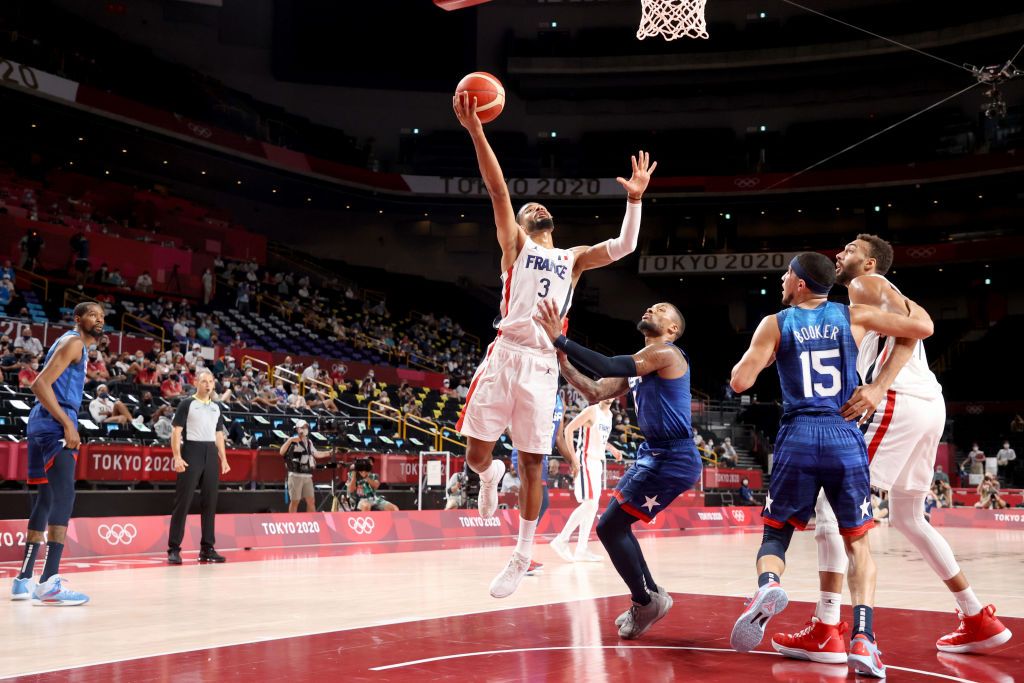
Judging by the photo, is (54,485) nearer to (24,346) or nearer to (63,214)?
(24,346)

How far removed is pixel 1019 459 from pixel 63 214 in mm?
32350

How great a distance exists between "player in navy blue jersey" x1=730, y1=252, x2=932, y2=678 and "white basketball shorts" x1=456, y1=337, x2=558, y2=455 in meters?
1.41

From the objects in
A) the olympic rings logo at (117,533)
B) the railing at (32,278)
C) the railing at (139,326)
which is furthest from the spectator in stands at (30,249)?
the olympic rings logo at (117,533)

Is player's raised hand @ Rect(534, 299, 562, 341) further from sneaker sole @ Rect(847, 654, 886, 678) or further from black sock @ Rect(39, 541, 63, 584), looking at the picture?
black sock @ Rect(39, 541, 63, 584)

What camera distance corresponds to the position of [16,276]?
81.1 feet

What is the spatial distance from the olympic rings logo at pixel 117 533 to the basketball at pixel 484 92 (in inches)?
343

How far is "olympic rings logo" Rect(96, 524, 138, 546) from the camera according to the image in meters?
12.2

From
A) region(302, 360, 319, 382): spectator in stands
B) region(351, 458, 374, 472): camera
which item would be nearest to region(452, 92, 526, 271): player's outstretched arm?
region(351, 458, 374, 472): camera

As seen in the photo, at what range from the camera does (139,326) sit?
24625 mm

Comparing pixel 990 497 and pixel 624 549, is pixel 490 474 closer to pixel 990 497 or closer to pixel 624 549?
pixel 624 549

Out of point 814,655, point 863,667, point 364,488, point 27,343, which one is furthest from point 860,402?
point 27,343

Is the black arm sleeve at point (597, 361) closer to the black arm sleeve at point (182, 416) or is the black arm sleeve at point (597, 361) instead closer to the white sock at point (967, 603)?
the white sock at point (967, 603)

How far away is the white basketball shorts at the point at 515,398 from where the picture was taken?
6305mm

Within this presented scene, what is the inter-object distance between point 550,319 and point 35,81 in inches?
1069
